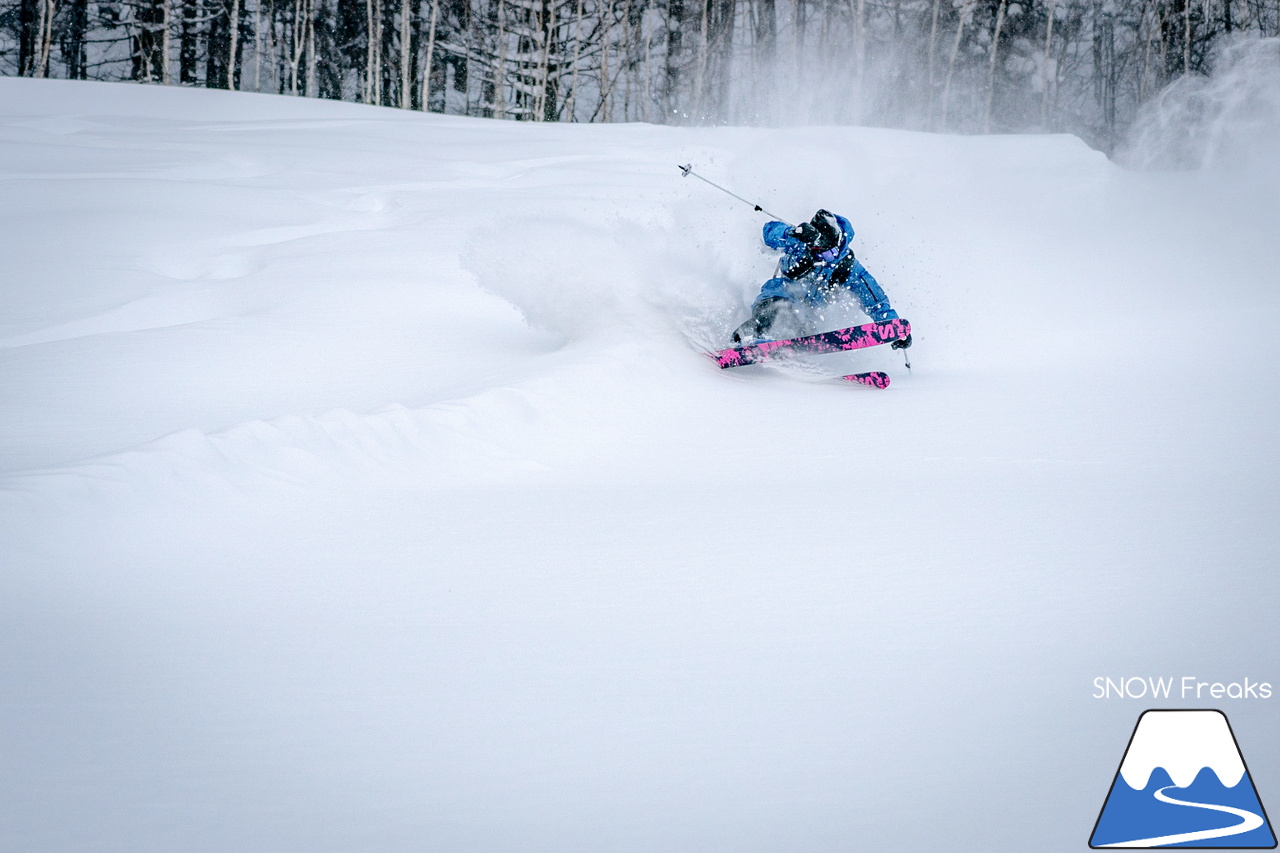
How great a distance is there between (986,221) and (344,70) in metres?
23.7

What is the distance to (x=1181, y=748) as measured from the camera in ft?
5.75

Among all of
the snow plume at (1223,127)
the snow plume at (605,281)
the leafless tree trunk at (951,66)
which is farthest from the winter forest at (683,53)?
the snow plume at (605,281)

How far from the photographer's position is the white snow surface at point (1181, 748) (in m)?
1.70

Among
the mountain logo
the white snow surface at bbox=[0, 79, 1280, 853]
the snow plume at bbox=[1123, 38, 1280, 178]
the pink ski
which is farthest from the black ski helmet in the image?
the snow plume at bbox=[1123, 38, 1280, 178]

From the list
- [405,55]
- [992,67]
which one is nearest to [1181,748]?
[405,55]

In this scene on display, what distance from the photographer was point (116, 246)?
6.84 meters

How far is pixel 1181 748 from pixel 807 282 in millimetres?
4448

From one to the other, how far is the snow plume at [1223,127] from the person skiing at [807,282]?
812 centimetres

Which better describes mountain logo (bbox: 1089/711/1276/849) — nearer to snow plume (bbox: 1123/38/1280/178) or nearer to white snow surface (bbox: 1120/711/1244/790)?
white snow surface (bbox: 1120/711/1244/790)

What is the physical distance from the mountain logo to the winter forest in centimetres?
2259

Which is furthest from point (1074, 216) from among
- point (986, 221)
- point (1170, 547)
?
point (1170, 547)

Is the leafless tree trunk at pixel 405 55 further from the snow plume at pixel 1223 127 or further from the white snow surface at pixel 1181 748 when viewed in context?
the white snow surface at pixel 1181 748

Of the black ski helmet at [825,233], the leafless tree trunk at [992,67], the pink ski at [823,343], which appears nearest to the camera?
the pink ski at [823,343]

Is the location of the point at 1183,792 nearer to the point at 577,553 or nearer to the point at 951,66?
the point at 577,553
